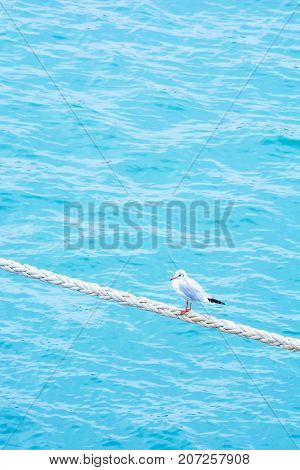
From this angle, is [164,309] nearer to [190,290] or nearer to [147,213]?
[190,290]

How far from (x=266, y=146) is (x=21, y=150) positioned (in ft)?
9.27

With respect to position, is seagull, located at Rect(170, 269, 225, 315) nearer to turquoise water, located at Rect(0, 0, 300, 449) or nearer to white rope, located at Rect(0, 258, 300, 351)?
white rope, located at Rect(0, 258, 300, 351)

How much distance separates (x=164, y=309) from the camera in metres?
6.09

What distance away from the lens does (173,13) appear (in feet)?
45.7

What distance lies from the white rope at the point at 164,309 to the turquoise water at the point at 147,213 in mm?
1700

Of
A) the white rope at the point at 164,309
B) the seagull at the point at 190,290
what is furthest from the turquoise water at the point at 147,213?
the white rope at the point at 164,309

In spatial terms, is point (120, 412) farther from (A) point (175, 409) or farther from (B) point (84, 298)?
(B) point (84, 298)

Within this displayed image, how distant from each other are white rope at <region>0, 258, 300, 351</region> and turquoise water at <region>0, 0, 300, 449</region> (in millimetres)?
1700

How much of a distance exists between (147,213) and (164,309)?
411 cm

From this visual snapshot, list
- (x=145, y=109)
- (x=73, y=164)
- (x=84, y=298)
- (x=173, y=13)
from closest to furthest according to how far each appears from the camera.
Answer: (x=84, y=298) → (x=73, y=164) → (x=145, y=109) → (x=173, y=13)

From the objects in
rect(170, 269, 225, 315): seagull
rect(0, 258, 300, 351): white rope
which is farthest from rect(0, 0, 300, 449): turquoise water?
rect(0, 258, 300, 351): white rope

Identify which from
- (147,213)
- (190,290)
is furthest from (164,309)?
(147,213)

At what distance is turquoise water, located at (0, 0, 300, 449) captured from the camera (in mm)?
7773

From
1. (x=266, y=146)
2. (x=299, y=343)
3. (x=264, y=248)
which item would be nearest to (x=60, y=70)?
(x=266, y=146)
